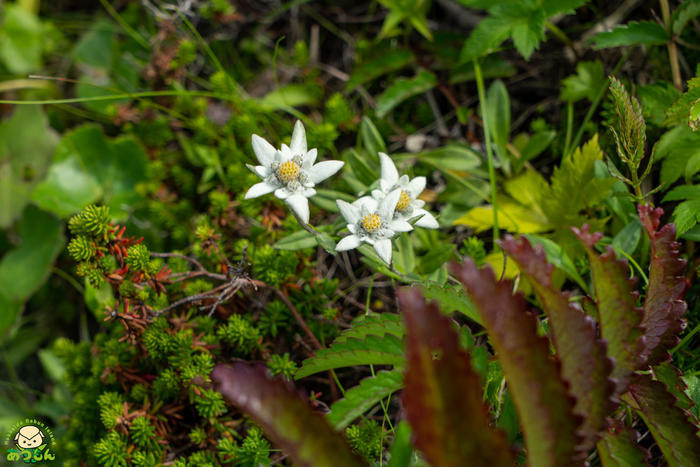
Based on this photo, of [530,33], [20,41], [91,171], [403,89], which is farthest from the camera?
[20,41]

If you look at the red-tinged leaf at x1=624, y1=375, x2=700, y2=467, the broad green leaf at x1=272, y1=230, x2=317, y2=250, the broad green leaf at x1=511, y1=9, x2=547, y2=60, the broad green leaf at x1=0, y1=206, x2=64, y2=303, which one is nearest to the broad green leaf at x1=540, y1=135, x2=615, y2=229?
Answer: the broad green leaf at x1=511, y1=9, x2=547, y2=60

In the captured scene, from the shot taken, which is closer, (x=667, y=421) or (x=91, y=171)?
(x=667, y=421)

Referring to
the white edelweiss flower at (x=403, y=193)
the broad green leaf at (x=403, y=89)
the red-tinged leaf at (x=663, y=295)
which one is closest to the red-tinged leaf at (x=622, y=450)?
the red-tinged leaf at (x=663, y=295)

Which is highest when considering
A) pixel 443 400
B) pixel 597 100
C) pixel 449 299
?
pixel 597 100

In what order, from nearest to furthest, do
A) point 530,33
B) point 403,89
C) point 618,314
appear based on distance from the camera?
1. point 618,314
2. point 530,33
3. point 403,89

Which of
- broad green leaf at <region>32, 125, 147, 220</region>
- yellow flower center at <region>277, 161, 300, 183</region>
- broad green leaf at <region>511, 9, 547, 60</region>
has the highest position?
broad green leaf at <region>511, 9, 547, 60</region>

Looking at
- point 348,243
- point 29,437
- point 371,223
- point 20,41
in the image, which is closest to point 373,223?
point 371,223

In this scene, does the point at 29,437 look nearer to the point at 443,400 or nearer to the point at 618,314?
the point at 443,400

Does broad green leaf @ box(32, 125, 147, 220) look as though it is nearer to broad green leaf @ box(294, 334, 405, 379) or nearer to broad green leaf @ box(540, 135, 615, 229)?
broad green leaf @ box(294, 334, 405, 379)
